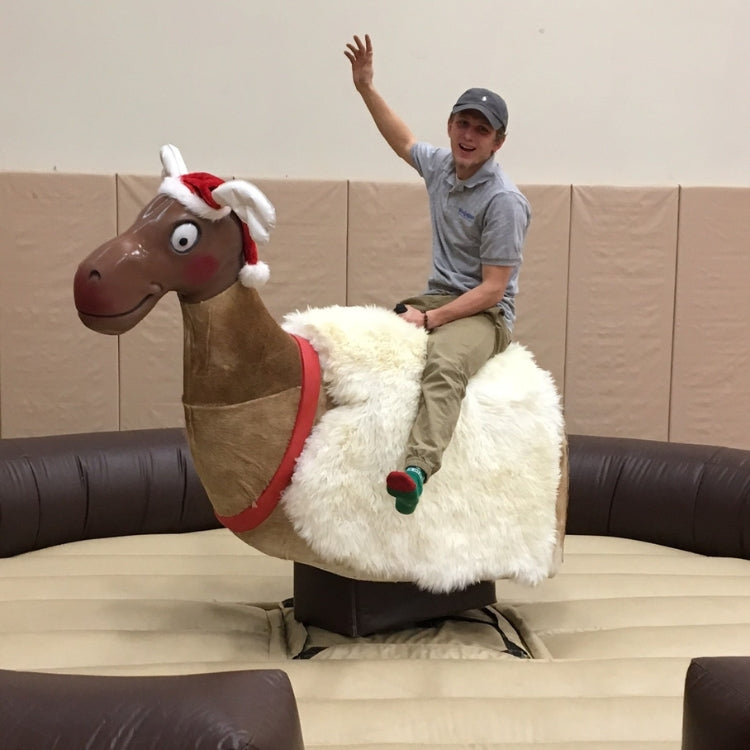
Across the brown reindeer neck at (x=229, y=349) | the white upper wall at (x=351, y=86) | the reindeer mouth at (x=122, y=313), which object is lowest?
the brown reindeer neck at (x=229, y=349)

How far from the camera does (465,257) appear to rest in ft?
5.98

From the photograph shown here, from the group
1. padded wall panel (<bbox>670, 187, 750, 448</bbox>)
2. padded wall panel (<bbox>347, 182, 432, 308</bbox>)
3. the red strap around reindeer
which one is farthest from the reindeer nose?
padded wall panel (<bbox>670, 187, 750, 448</bbox>)

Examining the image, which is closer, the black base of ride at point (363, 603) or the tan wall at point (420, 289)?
the black base of ride at point (363, 603)

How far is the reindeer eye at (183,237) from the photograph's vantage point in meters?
1.41

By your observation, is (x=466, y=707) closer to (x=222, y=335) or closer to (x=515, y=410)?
(x=515, y=410)

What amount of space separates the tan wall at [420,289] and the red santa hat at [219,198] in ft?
3.89

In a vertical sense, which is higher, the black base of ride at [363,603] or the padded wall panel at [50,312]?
the padded wall panel at [50,312]

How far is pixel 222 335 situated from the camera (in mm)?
1500

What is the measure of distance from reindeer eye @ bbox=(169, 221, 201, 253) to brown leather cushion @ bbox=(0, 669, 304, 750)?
2.16 ft

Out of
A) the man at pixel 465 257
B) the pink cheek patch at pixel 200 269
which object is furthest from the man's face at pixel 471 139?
the pink cheek patch at pixel 200 269

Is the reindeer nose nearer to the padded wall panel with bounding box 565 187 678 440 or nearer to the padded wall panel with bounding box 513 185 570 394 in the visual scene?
the padded wall panel with bounding box 513 185 570 394

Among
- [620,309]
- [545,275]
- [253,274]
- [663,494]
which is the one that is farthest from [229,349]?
[620,309]

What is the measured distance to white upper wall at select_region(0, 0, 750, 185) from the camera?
2611 millimetres

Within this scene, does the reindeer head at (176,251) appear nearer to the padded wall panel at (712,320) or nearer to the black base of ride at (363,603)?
the black base of ride at (363,603)
